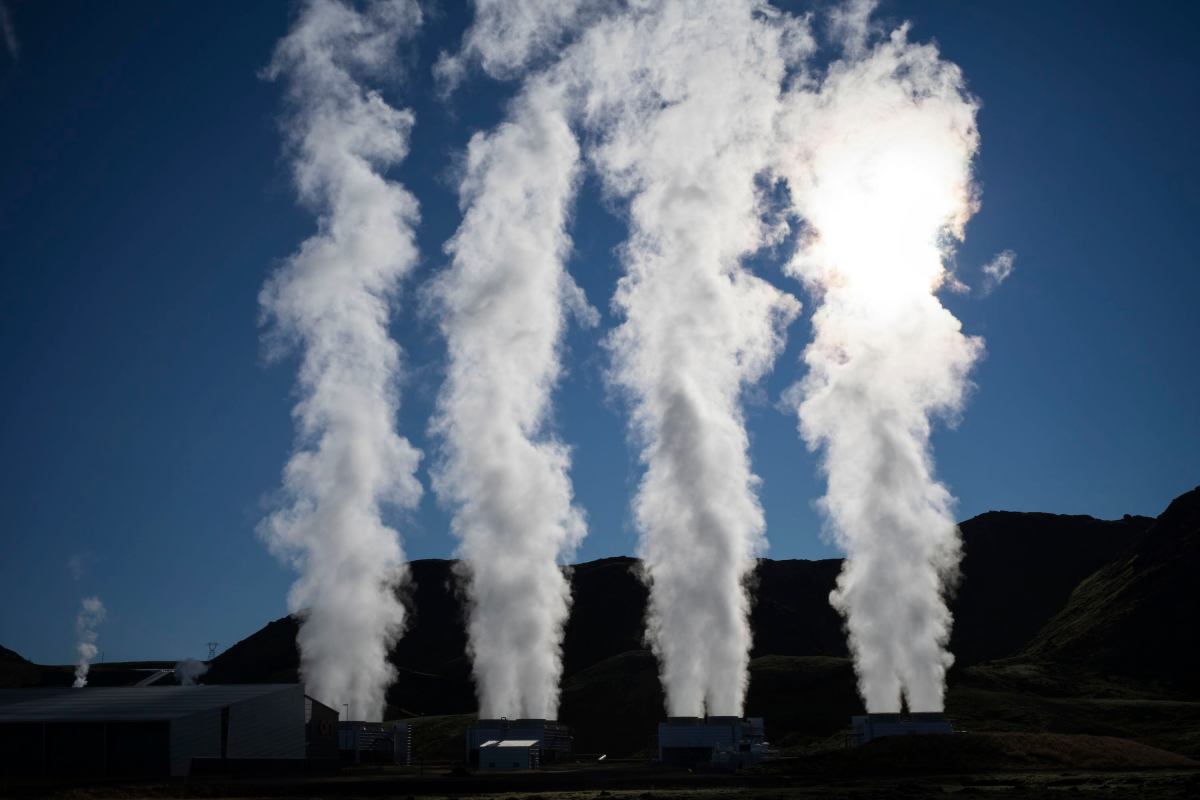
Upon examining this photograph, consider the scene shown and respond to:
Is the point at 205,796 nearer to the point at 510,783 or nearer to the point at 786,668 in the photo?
the point at 510,783

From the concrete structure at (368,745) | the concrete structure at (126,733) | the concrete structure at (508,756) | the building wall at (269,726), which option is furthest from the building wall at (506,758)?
the concrete structure at (126,733)

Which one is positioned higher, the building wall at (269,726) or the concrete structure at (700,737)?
the building wall at (269,726)

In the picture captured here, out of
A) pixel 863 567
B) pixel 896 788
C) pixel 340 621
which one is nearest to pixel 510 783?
pixel 896 788

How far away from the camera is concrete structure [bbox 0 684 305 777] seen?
66062 mm

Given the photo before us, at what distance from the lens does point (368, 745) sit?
92.2m

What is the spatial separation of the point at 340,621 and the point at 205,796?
81.5 metres

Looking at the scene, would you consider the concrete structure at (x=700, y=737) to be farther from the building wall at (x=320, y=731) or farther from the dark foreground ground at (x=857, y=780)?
the building wall at (x=320, y=731)

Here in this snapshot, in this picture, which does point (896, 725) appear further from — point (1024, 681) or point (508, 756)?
point (1024, 681)

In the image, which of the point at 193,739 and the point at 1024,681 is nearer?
the point at 193,739

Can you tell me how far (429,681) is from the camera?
590 feet

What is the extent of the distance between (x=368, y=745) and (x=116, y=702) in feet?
88.0

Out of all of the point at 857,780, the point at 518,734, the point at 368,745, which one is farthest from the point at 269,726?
the point at 857,780

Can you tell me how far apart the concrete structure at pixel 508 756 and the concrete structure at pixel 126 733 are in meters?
17.0

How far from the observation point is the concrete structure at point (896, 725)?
82.9 m
